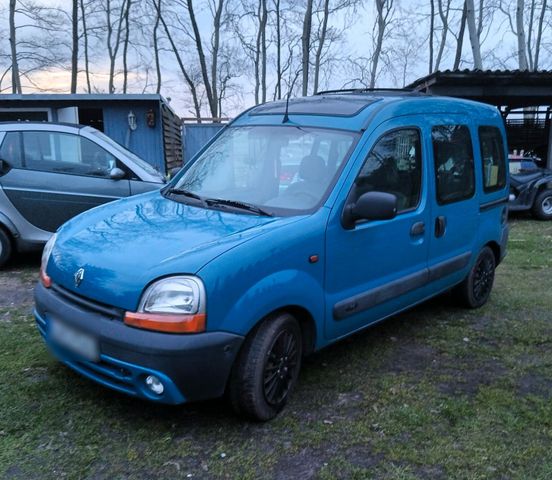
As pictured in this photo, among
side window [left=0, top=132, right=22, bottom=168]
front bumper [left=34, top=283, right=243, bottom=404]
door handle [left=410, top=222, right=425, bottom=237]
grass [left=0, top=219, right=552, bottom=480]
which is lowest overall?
grass [left=0, top=219, right=552, bottom=480]

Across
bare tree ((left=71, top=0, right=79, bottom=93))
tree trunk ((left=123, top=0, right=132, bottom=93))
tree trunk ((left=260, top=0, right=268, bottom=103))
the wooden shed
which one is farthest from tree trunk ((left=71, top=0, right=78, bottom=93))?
the wooden shed

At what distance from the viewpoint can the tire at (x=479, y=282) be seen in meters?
5.12

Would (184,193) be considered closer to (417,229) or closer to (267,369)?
(267,369)

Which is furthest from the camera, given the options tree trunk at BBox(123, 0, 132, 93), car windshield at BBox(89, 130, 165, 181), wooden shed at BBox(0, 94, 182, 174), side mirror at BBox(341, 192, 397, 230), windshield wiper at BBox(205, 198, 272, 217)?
tree trunk at BBox(123, 0, 132, 93)

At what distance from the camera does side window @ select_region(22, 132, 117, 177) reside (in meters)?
6.45

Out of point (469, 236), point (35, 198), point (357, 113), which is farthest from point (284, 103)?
point (35, 198)

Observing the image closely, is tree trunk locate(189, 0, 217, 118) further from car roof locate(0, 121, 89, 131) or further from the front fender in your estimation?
the front fender

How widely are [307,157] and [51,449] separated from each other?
2.35m

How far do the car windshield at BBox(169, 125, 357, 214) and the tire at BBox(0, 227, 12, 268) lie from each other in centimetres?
316

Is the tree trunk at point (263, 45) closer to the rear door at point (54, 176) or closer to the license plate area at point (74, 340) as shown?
the rear door at point (54, 176)

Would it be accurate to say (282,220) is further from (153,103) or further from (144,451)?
(153,103)

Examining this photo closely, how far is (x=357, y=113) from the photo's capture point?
379cm

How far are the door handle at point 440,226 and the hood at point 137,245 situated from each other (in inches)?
63.2

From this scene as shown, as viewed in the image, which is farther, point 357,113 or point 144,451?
point 357,113
